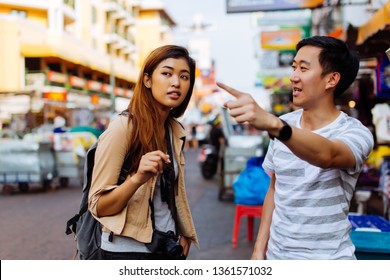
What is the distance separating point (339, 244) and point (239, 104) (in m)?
0.72

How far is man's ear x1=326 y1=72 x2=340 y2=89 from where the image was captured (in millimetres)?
1603

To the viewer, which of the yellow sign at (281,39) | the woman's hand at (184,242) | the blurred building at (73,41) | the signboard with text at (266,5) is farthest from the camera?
the yellow sign at (281,39)

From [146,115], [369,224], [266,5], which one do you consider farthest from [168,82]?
[266,5]

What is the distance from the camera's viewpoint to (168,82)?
1.67 metres

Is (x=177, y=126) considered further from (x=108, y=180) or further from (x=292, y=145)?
(x=292, y=145)

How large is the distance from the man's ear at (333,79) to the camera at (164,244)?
748 mm

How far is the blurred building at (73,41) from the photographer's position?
2.44 meters

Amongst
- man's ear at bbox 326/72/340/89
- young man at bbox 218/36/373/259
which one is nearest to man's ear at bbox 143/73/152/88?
young man at bbox 218/36/373/259

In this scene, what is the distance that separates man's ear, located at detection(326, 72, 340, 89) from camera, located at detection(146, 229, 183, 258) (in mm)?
748

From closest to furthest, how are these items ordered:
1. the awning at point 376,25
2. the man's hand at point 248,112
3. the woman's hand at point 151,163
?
the man's hand at point 248,112
the woman's hand at point 151,163
the awning at point 376,25

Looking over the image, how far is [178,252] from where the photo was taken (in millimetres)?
1729

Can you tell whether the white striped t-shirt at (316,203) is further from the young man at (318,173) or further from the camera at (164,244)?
the camera at (164,244)

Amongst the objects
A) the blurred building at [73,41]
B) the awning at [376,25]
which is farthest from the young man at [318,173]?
the awning at [376,25]

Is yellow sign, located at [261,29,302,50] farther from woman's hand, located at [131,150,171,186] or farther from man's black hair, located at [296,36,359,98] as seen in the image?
woman's hand, located at [131,150,171,186]
